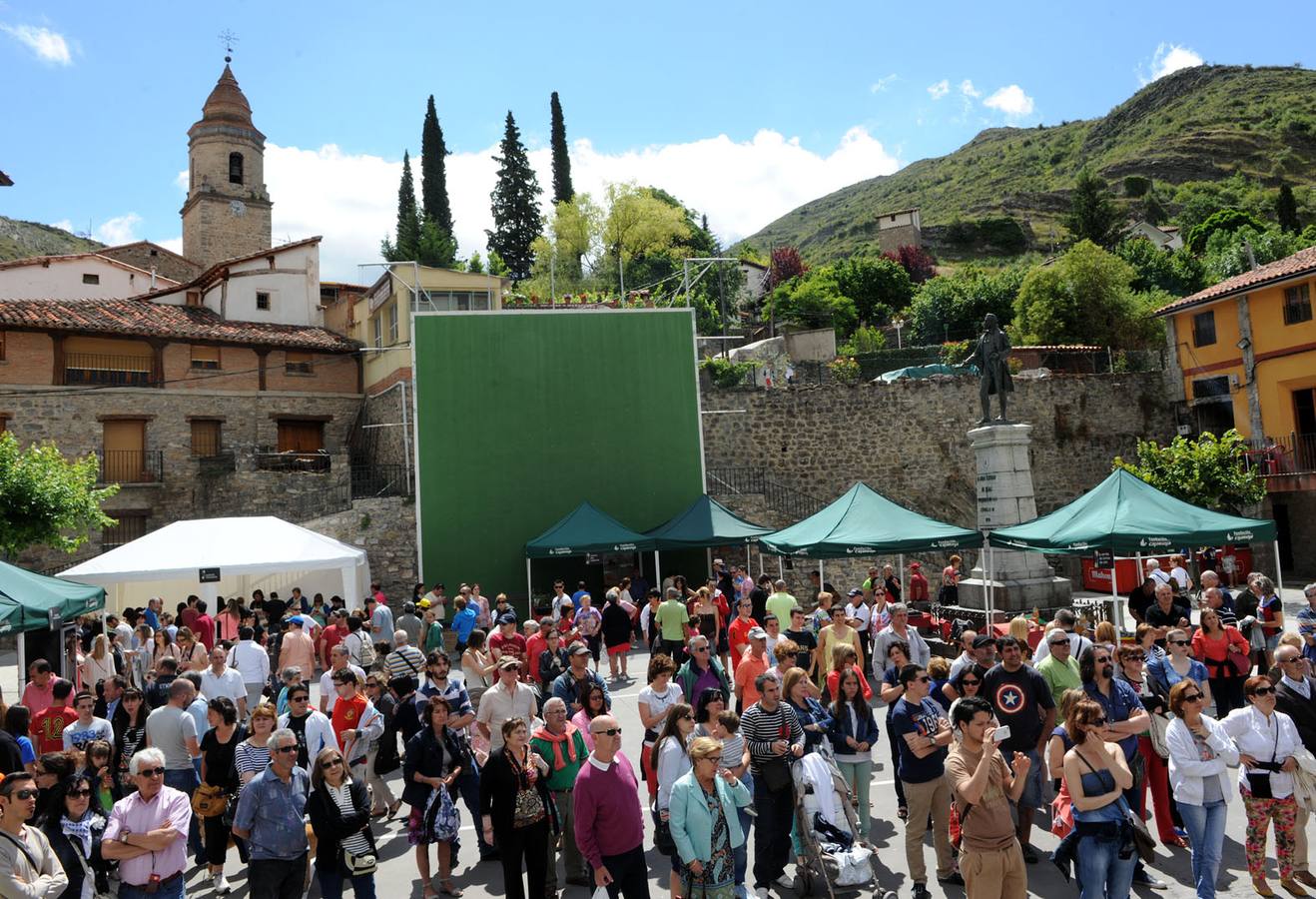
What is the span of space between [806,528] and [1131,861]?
10.1 metres

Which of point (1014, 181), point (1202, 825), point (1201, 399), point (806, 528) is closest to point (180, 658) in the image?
point (806, 528)

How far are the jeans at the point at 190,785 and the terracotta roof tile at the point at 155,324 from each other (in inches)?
975

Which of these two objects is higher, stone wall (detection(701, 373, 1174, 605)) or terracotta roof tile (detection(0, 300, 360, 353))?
terracotta roof tile (detection(0, 300, 360, 353))

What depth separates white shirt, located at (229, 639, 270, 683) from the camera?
10.1 meters

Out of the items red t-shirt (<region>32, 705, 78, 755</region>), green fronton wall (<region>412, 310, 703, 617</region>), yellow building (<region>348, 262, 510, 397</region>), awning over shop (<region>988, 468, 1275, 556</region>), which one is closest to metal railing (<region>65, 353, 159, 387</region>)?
yellow building (<region>348, 262, 510, 397</region>)

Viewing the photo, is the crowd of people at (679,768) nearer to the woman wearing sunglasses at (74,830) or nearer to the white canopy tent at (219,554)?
the woman wearing sunglasses at (74,830)

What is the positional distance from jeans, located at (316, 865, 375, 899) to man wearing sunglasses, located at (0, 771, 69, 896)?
1.31 m

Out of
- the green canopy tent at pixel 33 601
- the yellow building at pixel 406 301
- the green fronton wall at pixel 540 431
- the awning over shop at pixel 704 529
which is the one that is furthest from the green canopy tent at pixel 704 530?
the yellow building at pixel 406 301

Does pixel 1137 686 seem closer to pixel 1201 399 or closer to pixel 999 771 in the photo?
pixel 999 771

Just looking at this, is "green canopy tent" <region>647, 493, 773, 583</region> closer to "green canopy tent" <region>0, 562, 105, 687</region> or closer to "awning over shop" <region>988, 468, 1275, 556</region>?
"awning over shop" <region>988, 468, 1275, 556</region>

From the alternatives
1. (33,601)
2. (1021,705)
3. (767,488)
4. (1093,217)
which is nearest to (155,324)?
(767,488)

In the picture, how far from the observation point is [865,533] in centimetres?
1412

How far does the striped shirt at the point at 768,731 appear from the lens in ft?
19.3

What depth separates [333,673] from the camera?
24.5 feet
